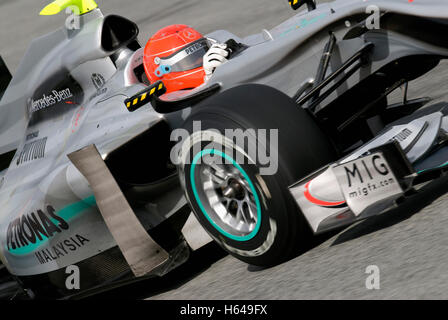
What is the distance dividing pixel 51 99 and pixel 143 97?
1.35 m

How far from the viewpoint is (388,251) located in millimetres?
3088

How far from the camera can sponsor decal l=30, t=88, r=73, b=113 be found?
477cm

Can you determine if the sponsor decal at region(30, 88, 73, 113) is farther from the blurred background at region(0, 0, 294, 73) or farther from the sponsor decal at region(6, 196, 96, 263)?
the blurred background at region(0, 0, 294, 73)

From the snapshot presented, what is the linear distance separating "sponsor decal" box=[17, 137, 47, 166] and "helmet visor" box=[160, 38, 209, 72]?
102 cm

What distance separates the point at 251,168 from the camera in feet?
10.7

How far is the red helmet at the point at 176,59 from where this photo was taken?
14.5 ft

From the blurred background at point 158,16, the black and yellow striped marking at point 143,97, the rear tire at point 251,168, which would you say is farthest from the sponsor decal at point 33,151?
the blurred background at point 158,16

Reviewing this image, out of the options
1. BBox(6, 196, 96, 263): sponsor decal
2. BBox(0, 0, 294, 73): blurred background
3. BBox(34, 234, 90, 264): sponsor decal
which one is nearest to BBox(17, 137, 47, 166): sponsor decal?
BBox(6, 196, 96, 263): sponsor decal

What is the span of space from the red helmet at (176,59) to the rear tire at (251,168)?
0.91 m

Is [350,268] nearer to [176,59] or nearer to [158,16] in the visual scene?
[176,59]

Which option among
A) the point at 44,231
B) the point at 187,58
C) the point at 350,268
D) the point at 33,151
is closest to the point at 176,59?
the point at 187,58

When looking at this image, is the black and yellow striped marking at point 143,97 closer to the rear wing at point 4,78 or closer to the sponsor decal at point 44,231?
the sponsor decal at point 44,231
